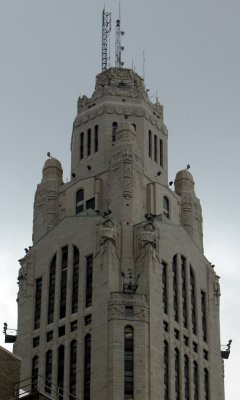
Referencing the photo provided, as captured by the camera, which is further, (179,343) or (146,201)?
(146,201)

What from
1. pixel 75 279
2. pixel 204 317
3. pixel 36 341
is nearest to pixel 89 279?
pixel 75 279

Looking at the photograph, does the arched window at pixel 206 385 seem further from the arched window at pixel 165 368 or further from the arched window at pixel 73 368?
the arched window at pixel 73 368

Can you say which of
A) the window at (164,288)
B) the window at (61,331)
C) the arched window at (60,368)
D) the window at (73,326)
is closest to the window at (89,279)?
the window at (73,326)

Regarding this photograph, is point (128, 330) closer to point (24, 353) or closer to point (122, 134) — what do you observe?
point (24, 353)

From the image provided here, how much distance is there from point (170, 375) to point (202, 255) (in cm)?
1644

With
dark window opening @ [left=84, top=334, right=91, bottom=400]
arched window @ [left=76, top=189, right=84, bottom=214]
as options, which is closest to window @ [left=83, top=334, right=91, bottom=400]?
dark window opening @ [left=84, top=334, right=91, bottom=400]

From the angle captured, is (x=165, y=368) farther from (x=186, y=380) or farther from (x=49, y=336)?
(x=49, y=336)

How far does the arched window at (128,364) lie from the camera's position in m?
111

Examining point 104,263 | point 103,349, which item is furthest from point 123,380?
point 104,263

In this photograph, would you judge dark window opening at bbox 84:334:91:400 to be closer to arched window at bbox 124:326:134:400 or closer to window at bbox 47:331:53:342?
arched window at bbox 124:326:134:400

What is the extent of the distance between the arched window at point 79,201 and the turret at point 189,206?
10580mm

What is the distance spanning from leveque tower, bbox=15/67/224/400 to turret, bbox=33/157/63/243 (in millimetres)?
145

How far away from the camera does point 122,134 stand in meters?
129

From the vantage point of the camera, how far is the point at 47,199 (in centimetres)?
13038
